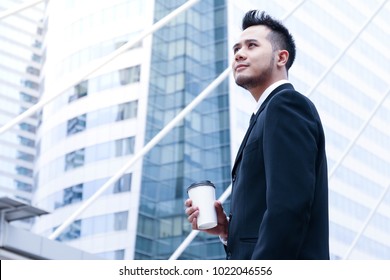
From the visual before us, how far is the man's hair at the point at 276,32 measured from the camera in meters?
1.96

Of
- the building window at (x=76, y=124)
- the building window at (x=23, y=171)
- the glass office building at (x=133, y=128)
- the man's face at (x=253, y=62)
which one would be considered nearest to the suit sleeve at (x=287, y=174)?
the man's face at (x=253, y=62)

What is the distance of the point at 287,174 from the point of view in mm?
1658

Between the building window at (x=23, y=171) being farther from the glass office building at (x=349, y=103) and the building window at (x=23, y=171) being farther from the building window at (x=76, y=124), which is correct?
the glass office building at (x=349, y=103)

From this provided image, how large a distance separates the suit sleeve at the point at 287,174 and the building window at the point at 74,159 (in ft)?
89.2

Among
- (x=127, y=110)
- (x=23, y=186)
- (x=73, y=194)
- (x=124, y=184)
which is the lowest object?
(x=124, y=184)

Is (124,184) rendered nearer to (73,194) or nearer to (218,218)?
(73,194)

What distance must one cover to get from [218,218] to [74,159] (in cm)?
2744

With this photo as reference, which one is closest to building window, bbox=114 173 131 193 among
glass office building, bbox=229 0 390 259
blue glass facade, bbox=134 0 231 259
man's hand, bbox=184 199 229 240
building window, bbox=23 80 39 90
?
blue glass facade, bbox=134 0 231 259

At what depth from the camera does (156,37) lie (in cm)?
2603

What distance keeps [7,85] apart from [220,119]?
81.6 ft

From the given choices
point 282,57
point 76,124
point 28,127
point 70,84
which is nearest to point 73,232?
point 76,124
